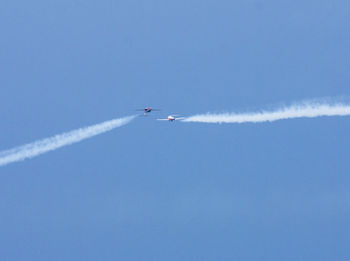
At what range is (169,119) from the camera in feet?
316

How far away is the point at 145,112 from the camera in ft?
322

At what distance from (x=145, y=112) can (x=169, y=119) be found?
308cm
